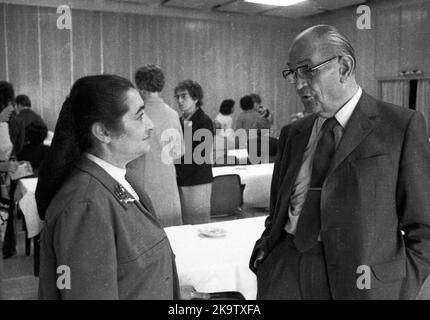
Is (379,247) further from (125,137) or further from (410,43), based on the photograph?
(410,43)

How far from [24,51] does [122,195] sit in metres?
8.36

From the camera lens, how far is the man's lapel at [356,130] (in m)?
1.37

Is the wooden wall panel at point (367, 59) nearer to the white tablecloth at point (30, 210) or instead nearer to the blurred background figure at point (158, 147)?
the blurred background figure at point (158, 147)

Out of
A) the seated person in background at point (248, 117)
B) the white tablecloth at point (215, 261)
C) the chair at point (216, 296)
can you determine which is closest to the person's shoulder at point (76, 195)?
the chair at point (216, 296)

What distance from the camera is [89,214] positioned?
1096 millimetres

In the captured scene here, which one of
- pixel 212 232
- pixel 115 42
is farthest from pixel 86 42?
pixel 212 232

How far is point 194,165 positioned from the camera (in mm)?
3467

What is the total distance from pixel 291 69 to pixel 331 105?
0.60 feet

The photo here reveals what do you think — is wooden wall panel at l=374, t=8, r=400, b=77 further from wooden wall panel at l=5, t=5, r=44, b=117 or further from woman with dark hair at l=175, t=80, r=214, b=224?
wooden wall panel at l=5, t=5, r=44, b=117

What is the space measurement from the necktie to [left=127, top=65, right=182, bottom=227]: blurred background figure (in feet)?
5.08

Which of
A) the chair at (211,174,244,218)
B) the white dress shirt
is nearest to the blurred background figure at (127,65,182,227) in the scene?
the chair at (211,174,244,218)

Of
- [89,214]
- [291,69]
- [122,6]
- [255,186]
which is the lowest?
[255,186]

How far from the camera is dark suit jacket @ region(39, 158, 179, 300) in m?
1.07
